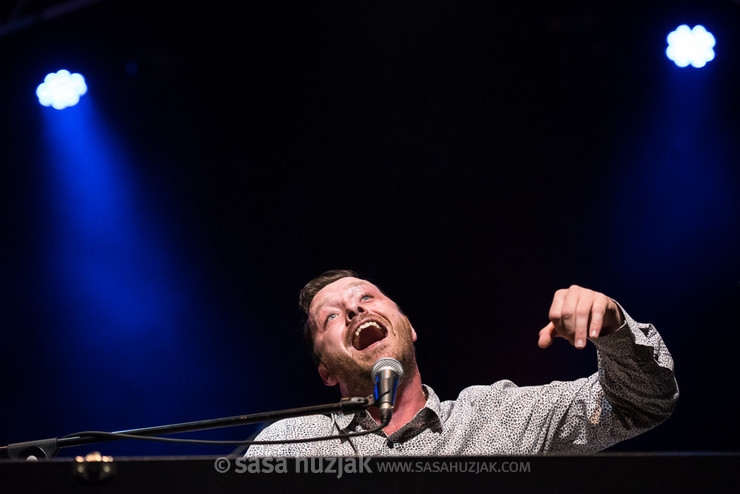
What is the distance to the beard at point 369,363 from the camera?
8.82ft

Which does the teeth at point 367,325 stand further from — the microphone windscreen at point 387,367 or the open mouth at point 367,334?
the microphone windscreen at point 387,367

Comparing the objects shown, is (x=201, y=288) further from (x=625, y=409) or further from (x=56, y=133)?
(x=625, y=409)

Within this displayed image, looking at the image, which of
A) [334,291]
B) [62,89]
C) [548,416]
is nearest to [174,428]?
[548,416]

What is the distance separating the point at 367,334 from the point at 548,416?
2.60 ft

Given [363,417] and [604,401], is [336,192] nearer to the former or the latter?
[363,417]

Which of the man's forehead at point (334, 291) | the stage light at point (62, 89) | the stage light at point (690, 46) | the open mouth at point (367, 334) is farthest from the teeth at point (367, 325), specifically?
the stage light at point (62, 89)

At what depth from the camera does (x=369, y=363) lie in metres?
2.69

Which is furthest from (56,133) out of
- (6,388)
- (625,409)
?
(625,409)

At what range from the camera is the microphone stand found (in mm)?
1537

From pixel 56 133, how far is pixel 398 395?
2.73 m

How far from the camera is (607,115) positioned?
390 centimetres

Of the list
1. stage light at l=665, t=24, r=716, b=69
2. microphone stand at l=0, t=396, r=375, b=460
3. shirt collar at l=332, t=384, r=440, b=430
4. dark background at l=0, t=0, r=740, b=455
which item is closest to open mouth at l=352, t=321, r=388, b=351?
shirt collar at l=332, t=384, r=440, b=430

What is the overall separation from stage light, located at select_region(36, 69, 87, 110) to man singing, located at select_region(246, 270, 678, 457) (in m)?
2.14

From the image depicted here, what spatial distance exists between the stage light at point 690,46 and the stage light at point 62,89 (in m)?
3.26
